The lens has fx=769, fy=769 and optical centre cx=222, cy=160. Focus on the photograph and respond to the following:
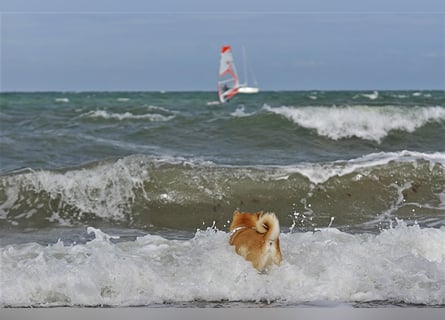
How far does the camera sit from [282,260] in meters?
3.39

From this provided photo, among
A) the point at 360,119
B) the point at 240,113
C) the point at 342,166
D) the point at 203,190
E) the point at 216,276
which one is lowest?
the point at 216,276

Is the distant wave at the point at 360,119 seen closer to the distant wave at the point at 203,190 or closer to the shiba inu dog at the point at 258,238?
the distant wave at the point at 203,190

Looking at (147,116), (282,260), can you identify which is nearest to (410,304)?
(282,260)

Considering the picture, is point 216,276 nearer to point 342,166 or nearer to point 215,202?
point 215,202

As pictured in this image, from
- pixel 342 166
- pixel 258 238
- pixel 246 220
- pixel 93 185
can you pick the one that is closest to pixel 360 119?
pixel 342 166

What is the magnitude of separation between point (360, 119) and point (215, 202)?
4.54 meters

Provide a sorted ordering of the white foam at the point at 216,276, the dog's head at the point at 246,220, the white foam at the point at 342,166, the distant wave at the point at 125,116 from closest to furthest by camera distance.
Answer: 1. the white foam at the point at 216,276
2. the dog's head at the point at 246,220
3. the white foam at the point at 342,166
4. the distant wave at the point at 125,116

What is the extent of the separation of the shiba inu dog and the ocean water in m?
0.05

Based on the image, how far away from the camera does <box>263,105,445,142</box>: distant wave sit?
9688 mm

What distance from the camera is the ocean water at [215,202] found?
3184 millimetres

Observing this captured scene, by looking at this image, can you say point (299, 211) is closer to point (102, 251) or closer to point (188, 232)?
point (188, 232)

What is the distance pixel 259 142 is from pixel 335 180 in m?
2.24

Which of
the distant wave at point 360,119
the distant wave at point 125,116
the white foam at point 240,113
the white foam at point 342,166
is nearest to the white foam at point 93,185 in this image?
the white foam at point 342,166

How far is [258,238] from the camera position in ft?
10.7
